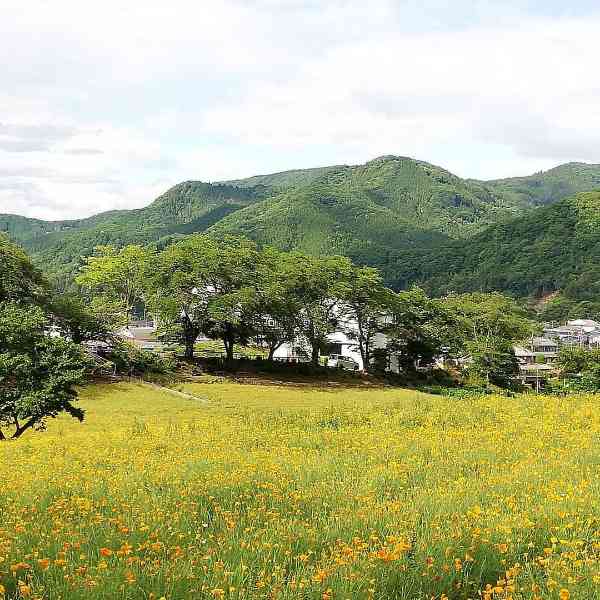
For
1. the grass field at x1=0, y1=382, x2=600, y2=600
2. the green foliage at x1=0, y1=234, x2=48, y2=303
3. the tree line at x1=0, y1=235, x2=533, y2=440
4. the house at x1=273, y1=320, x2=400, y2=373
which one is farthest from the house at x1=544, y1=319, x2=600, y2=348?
the grass field at x1=0, y1=382, x2=600, y2=600

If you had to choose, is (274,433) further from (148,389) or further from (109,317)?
(109,317)

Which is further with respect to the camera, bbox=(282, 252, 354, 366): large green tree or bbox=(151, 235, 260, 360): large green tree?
bbox=(282, 252, 354, 366): large green tree

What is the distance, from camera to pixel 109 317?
44.5 metres

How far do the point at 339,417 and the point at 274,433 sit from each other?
11.3 ft

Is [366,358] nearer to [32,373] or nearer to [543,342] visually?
[32,373]

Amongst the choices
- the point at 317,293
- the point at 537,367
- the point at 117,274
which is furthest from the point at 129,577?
the point at 537,367

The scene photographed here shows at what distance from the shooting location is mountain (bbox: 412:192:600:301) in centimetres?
15388

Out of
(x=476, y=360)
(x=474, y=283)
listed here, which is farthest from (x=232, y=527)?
(x=474, y=283)

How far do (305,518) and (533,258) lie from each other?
169859mm

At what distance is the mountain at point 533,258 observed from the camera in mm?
153875

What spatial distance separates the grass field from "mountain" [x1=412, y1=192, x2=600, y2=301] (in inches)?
5637

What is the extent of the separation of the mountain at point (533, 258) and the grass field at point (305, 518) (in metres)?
143

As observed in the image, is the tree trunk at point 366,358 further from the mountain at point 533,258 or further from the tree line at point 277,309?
the mountain at point 533,258

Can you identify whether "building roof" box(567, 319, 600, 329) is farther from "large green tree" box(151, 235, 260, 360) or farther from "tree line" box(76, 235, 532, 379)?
"large green tree" box(151, 235, 260, 360)
